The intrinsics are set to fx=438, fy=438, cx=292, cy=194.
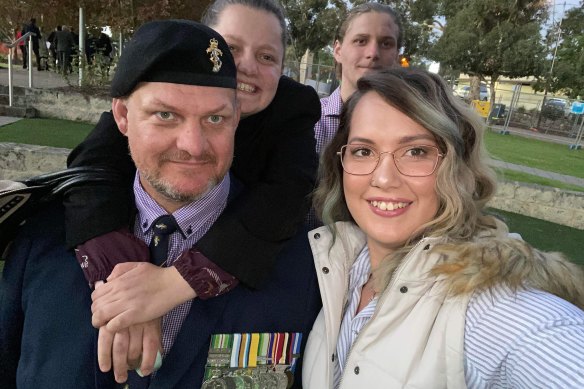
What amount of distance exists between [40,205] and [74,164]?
0.23 metres

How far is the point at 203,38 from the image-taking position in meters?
1.39

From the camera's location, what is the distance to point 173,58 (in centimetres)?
134

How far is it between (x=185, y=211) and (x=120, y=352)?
494 millimetres

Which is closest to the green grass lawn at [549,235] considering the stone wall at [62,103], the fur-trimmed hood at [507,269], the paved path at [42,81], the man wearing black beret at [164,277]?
the fur-trimmed hood at [507,269]

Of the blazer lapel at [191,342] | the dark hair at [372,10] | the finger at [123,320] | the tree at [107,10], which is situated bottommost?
the blazer lapel at [191,342]

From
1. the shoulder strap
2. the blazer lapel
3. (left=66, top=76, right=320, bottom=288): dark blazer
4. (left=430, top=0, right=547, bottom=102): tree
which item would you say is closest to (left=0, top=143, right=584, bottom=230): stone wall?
(left=66, top=76, right=320, bottom=288): dark blazer

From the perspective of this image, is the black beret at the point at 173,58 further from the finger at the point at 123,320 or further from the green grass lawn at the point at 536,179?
the green grass lawn at the point at 536,179

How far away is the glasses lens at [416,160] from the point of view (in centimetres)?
158

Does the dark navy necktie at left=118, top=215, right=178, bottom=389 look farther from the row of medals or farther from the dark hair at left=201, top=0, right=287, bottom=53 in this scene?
the dark hair at left=201, top=0, right=287, bottom=53

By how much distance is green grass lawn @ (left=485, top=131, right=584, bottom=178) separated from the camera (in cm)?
1165

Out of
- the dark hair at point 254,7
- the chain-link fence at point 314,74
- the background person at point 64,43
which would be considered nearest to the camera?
the dark hair at point 254,7

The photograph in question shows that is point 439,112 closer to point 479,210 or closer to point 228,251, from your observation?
point 479,210

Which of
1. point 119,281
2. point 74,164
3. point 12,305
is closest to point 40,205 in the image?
point 74,164

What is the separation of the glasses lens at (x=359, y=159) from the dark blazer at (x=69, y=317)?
17.4 inches
